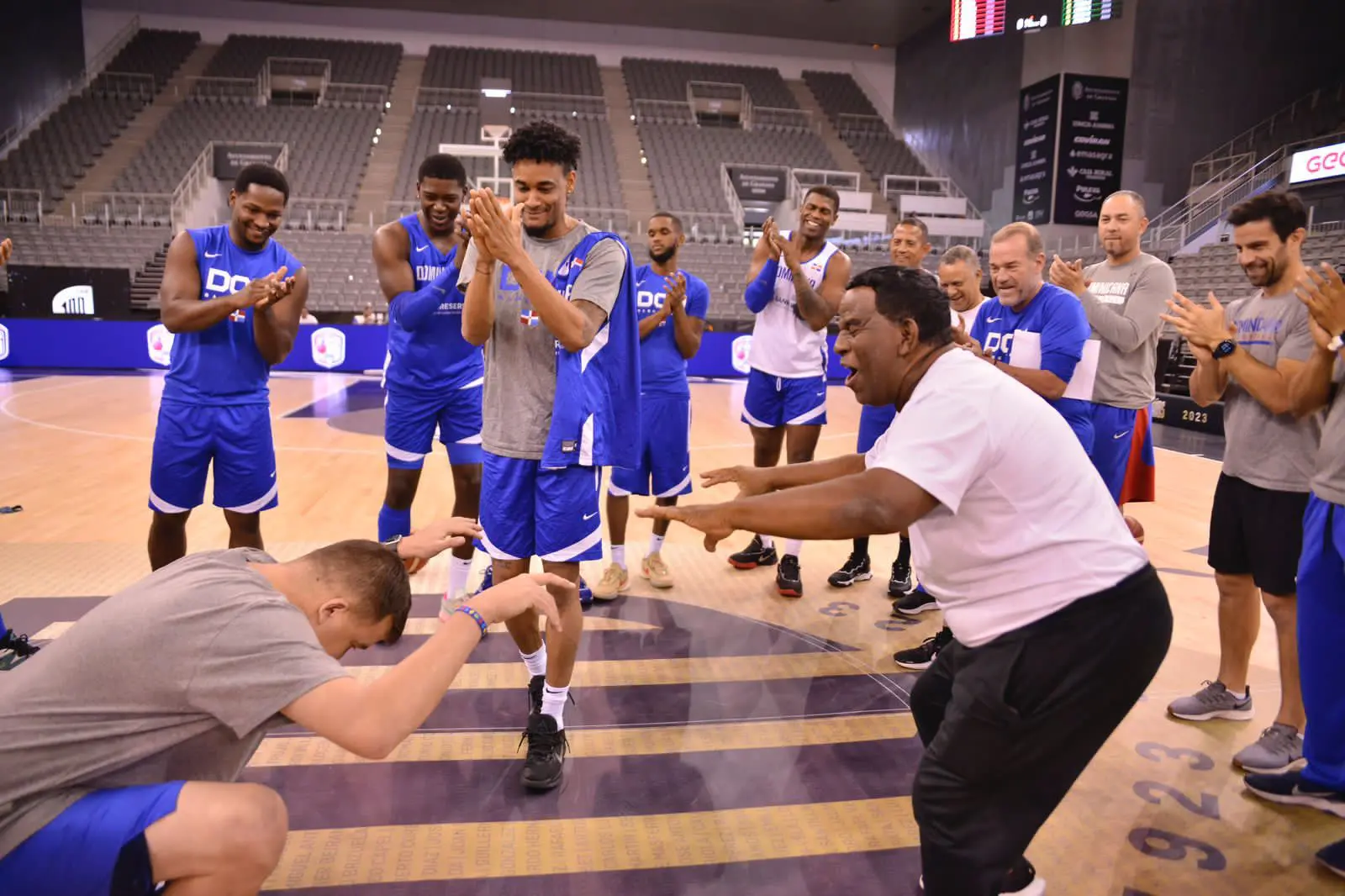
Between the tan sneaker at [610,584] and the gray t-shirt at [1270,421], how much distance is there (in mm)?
2840

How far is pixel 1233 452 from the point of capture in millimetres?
3197

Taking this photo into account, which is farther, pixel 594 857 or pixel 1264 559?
pixel 1264 559

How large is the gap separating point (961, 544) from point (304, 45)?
27705 millimetres

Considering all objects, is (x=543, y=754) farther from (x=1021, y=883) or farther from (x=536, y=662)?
(x=1021, y=883)

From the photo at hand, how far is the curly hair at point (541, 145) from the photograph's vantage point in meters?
2.78

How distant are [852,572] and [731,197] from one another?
1789 centimetres

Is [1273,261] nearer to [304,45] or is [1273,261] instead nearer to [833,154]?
[833,154]

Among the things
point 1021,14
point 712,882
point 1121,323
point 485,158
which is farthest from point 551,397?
point 485,158

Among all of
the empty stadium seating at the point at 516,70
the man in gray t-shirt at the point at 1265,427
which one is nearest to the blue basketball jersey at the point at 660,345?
the man in gray t-shirt at the point at 1265,427

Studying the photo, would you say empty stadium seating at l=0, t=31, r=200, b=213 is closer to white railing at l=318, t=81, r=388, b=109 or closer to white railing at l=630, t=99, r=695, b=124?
white railing at l=318, t=81, r=388, b=109

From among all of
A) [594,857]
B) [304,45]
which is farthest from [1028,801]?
[304,45]

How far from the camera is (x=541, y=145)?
278 cm

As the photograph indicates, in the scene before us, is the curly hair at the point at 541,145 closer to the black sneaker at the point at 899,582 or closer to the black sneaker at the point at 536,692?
the black sneaker at the point at 536,692

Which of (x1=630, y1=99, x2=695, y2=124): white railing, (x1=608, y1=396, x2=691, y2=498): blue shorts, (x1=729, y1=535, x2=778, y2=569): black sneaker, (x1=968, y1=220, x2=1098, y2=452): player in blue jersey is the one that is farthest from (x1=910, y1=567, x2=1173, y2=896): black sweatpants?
(x1=630, y1=99, x2=695, y2=124): white railing
